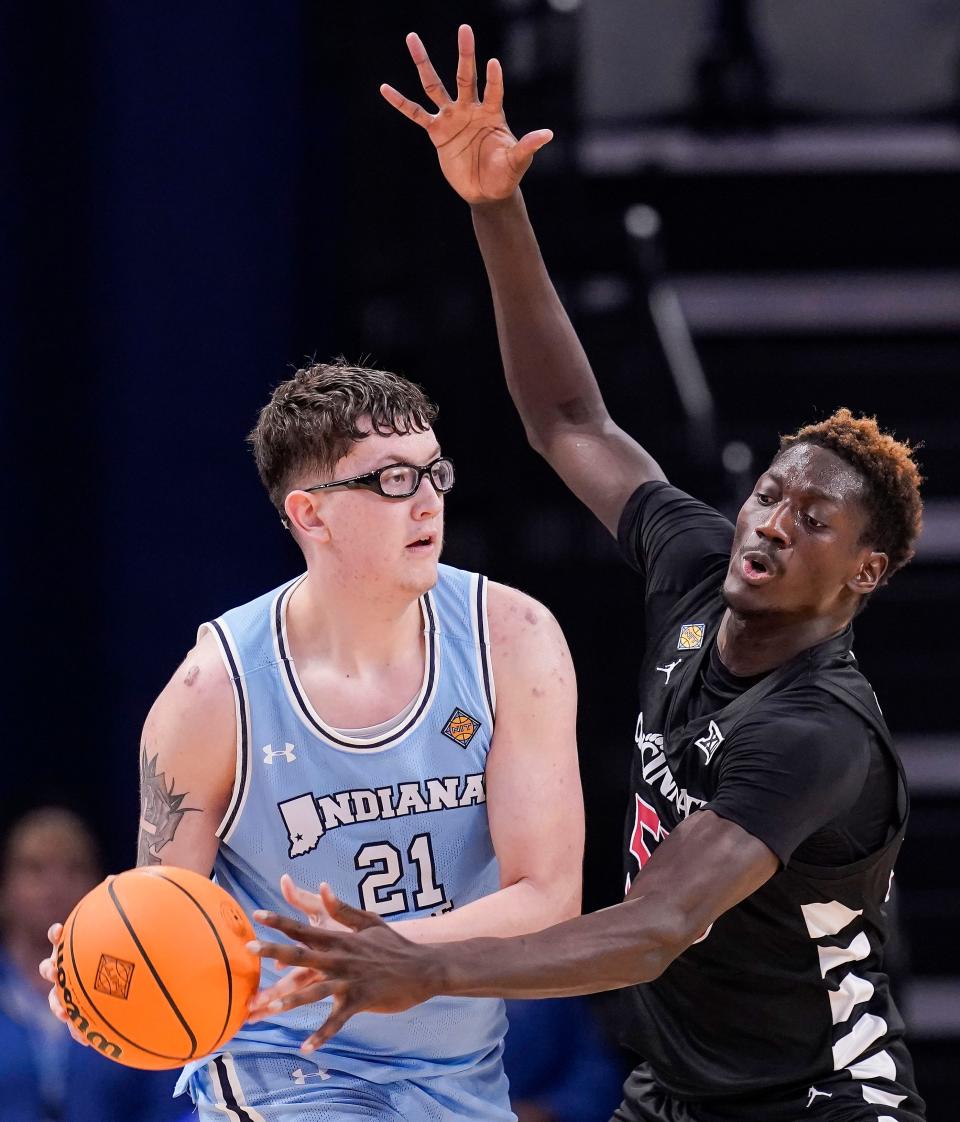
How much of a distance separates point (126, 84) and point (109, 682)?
1825 millimetres

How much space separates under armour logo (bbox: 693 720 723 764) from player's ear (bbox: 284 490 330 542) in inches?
28.6

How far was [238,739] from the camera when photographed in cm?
320

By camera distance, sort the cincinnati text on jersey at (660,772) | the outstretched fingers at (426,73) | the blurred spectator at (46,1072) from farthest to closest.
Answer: the blurred spectator at (46,1072), the outstretched fingers at (426,73), the cincinnati text on jersey at (660,772)

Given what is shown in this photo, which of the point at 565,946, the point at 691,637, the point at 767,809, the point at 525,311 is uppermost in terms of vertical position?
the point at 525,311

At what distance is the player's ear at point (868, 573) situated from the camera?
3307 mm

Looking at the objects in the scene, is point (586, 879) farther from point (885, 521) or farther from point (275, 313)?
point (885, 521)

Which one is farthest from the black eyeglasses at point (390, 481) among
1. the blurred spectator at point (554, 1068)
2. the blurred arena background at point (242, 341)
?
the blurred arena background at point (242, 341)

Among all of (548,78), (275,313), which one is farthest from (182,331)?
(548,78)

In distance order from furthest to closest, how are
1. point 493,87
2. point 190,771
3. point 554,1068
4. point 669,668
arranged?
point 554,1068
point 493,87
point 669,668
point 190,771

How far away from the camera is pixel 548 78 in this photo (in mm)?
5461

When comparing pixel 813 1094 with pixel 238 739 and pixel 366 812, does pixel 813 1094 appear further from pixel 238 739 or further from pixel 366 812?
pixel 238 739

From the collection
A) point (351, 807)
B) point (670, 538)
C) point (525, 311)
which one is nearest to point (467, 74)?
point (525, 311)

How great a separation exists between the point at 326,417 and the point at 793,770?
987 millimetres

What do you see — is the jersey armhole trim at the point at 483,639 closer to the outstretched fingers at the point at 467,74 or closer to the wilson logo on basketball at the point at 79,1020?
the wilson logo on basketball at the point at 79,1020
